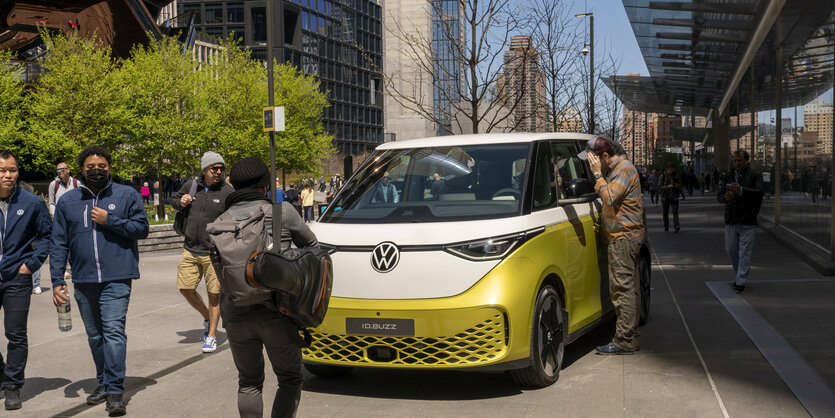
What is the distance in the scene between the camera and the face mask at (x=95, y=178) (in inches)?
235

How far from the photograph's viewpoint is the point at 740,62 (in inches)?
1144

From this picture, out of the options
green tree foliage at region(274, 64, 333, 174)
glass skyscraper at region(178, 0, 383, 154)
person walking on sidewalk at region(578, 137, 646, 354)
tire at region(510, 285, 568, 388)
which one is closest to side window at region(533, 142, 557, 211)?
person walking on sidewalk at region(578, 137, 646, 354)

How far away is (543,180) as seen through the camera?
657 cm

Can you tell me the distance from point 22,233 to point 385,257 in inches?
109

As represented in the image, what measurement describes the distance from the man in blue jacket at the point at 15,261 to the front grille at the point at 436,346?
7.50ft

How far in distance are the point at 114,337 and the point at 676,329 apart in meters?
5.21

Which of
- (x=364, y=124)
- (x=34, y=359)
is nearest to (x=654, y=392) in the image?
(x=34, y=359)

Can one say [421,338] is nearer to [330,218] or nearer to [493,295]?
[493,295]

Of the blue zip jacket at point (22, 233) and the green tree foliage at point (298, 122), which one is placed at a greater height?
the green tree foliage at point (298, 122)

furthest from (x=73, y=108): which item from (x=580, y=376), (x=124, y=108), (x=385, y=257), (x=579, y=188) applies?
(x=580, y=376)

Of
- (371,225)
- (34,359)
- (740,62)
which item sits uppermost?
(740,62)

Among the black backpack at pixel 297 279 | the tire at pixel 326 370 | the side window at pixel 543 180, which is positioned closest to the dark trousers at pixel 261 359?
the black backpack at pixel 297 279

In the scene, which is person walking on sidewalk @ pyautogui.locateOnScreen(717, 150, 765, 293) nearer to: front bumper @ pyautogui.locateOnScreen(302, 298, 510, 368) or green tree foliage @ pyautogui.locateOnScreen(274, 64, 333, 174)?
front bumper @ pyautogui.locateOnScreen(302, 298, 510, 368)

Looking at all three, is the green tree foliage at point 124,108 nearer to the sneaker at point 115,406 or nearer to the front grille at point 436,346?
the sneaker at point 115,406
